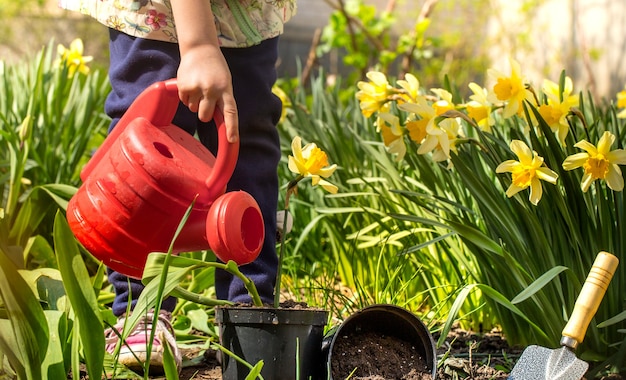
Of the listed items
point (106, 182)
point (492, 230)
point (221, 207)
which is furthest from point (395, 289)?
point (106, 182)

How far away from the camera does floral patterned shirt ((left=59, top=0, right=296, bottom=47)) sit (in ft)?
5.13

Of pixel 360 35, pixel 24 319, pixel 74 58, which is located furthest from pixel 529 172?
pixel 360 35

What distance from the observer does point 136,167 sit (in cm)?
122

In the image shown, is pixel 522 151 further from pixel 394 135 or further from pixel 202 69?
pixel 202 69

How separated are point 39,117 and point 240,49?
3.94ft

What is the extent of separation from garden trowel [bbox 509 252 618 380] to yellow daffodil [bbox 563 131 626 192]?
0.68 ft

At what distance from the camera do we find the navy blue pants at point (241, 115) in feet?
5.24

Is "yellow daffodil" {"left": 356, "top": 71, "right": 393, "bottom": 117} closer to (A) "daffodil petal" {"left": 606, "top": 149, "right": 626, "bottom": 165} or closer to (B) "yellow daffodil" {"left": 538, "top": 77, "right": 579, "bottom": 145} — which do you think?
(B) "yellow daffodil" {"left": 538, "top": 77, "right": 579, "bottom": 145}

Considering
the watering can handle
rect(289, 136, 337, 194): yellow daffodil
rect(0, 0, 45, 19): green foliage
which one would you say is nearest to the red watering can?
the watering can handle

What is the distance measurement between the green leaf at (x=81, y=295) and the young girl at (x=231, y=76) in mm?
350

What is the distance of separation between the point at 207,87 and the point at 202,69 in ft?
0.11

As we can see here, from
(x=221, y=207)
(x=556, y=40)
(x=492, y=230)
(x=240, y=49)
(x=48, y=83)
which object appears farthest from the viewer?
(x=556, y=40)

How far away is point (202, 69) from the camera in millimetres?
1266

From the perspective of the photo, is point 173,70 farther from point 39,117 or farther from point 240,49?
point 39,117
